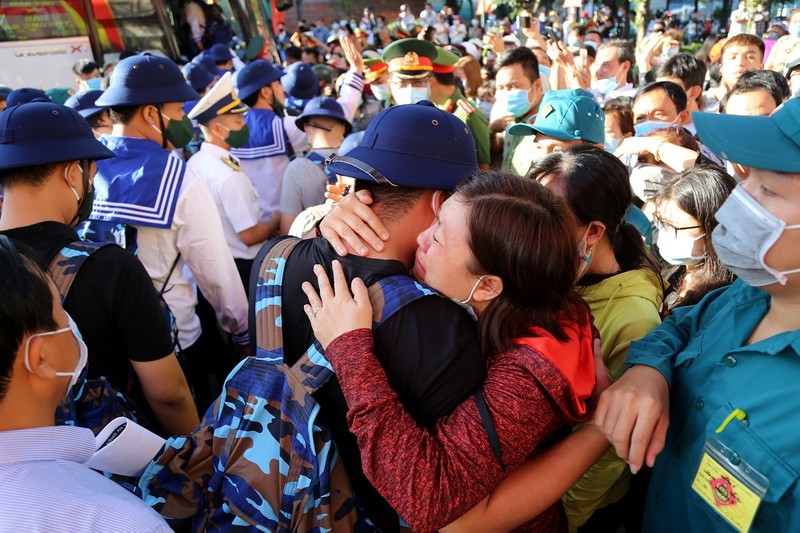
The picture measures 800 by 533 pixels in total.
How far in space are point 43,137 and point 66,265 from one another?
0.53 m

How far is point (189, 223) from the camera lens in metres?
2.90

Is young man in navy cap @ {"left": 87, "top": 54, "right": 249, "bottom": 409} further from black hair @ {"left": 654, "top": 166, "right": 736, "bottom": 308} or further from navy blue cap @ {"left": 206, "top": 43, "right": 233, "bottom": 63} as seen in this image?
navy blue cap @ {"left": 206, "top": 43, "right": 233, "bottom": 63}

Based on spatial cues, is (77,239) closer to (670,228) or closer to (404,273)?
(404,273)

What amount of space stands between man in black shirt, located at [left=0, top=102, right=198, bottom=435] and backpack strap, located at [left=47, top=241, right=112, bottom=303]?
0.7 inches

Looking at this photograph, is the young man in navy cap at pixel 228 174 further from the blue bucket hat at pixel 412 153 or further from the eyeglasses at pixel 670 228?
the eyeglasses at pixel 670 228

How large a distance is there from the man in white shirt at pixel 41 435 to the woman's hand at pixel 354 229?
0.65 meters

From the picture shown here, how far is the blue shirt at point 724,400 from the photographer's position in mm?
1199

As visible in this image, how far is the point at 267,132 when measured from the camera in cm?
488

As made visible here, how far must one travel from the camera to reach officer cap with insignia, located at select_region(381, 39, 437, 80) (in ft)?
15.6

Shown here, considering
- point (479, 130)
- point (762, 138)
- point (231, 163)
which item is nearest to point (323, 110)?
point (231, 163)

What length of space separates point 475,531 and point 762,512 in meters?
0.63

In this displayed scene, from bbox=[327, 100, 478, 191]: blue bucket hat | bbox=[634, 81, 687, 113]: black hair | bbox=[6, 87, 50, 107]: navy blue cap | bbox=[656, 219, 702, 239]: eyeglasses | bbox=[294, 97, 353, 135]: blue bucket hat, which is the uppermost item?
bbox=[6, 87, 50, 107]: navy blue cap

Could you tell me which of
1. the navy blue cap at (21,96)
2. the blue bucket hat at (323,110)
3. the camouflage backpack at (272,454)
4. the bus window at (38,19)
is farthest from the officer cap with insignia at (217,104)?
the bus window at (38,19)

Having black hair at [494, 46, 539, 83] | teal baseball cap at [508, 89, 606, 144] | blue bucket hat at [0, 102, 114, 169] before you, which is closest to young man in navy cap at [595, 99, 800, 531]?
teal baseball cap at [508, 89, 606, 144]
